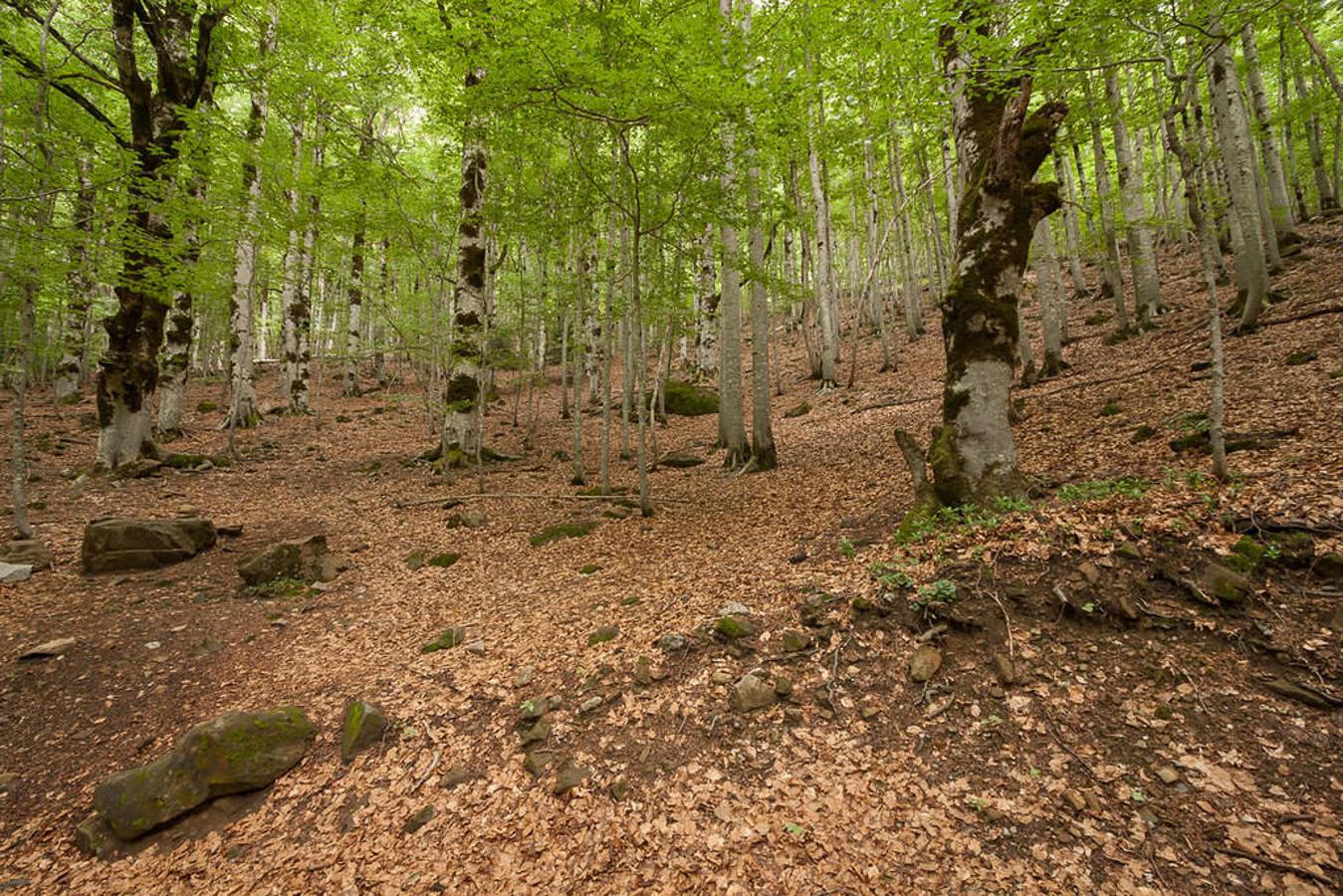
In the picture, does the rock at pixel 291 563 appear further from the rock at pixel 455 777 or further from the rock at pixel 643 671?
the rock at pixel 643 671

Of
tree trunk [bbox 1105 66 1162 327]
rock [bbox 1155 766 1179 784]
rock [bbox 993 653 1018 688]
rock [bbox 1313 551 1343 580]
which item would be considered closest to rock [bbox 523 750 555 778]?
rock [bbox 993 653 1018 688]

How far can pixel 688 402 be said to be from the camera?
1806cm

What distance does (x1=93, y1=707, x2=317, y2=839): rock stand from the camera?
3.46m

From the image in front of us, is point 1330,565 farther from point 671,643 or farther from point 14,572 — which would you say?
point 14,572

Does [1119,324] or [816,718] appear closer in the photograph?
[816,718]

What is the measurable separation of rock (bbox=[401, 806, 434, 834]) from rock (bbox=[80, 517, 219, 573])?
624cm

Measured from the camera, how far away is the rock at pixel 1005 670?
3.51m

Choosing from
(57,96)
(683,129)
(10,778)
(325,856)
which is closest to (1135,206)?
(683,129)

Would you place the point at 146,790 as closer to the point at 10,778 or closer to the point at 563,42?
the point at 10,778

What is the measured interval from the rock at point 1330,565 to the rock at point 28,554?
494 inches

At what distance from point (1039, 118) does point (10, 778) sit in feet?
34.3

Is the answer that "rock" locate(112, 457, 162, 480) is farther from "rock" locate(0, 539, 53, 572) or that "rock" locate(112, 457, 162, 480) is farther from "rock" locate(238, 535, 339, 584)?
"rock" locate(238, 535, 339, 584)

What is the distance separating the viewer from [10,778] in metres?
3.83

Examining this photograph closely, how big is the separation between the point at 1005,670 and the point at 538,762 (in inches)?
131
